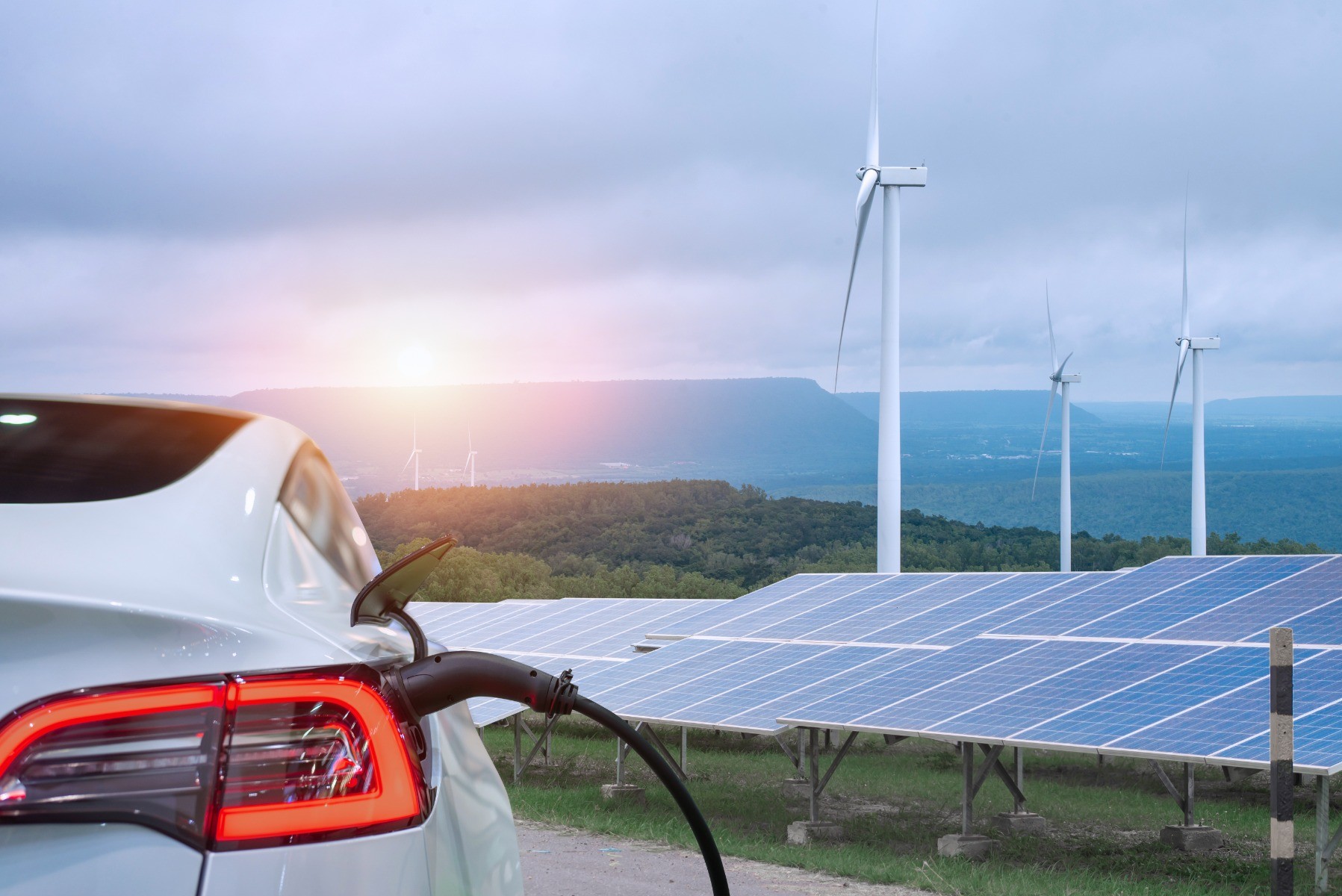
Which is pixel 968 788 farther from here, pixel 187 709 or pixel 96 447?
pixel 187 709

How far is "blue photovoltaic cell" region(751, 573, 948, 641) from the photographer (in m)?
17.0

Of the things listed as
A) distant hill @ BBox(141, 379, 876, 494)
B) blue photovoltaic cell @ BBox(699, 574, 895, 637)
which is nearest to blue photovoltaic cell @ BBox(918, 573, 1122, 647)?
blue photovoltaic cell @ BBox(699, 574, 895, 637)

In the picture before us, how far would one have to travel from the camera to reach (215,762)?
1481 mm

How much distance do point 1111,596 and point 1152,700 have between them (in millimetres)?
4111

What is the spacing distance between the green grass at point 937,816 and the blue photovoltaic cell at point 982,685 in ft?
4.19

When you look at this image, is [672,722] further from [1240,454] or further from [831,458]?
[1240,454]

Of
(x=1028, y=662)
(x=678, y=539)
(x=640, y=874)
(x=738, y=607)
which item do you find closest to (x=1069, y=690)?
(x=1028, y=662)

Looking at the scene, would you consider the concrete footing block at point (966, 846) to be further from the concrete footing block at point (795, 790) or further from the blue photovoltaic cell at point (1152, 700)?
the concrete footing block at point (795, 790)

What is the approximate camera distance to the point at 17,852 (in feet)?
4.52

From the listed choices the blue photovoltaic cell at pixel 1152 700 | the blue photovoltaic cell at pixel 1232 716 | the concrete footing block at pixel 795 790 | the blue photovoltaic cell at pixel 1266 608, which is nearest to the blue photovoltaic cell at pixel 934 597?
the concrete footing block at pixel 795 790

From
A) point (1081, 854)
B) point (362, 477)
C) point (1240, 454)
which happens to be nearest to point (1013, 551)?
point (362, 477)

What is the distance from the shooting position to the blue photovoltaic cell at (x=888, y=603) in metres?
16.5

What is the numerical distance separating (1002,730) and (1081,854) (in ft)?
8.29

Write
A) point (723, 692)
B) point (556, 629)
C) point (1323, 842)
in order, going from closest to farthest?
point (1323, 842)
point (723, 692)
point (556, 629)
